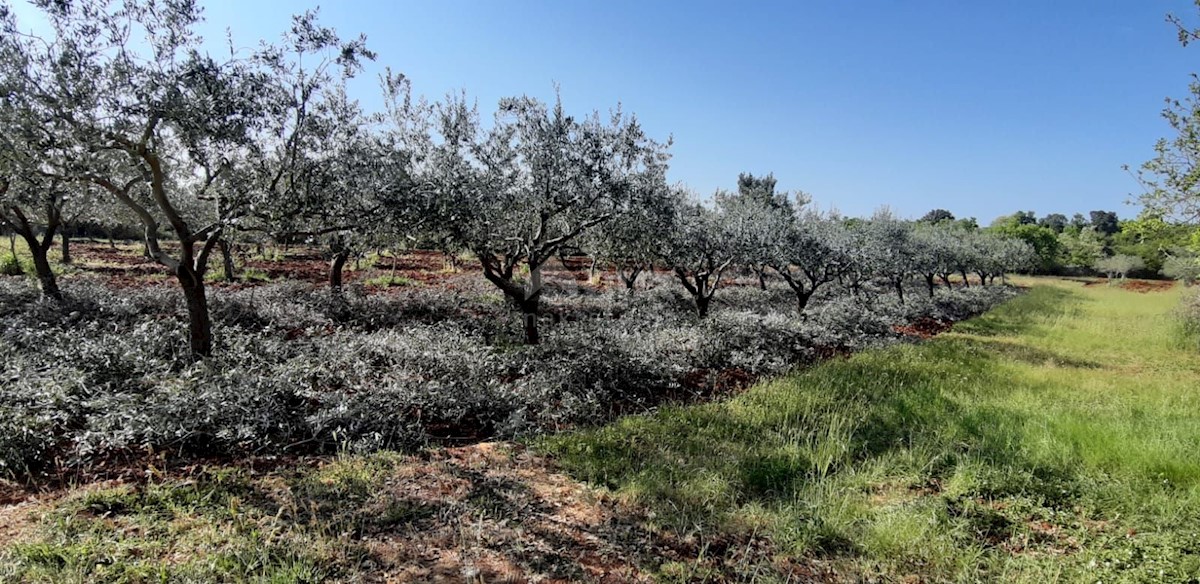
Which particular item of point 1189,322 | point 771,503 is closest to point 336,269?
point 771,503

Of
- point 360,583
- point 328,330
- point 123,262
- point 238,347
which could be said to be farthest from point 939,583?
point 123,262

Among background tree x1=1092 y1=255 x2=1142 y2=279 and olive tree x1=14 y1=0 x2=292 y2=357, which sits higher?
olive tree x1=14 y1=0 x2=292 y2=357

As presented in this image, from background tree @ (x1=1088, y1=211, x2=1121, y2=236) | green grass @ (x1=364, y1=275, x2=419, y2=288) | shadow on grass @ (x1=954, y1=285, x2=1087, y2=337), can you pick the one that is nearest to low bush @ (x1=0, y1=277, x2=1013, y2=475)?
green grass @ (x1=364, y1=275, x2=419, y2=288)

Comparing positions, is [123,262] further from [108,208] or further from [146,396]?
[146,396]

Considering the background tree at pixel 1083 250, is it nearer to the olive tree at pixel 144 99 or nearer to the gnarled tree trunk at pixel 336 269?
the gnarled tree trunk at pixel 336 269

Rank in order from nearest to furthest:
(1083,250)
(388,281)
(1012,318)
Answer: (388,281)
(1012,318)
(1083,250)

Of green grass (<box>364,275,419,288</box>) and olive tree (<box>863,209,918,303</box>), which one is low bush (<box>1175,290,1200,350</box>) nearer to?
olive tree (<box>863,209,918,303</box>)

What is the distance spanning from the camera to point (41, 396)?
21.7 ft

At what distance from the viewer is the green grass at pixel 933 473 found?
483cm

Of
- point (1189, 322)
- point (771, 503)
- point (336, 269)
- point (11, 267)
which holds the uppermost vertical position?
point (11, 267)

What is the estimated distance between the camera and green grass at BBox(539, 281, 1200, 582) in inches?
190

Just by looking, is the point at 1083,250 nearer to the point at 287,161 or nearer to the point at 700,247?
the point at 700,247

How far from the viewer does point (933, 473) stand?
6.67 meters

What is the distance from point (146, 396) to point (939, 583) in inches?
367
